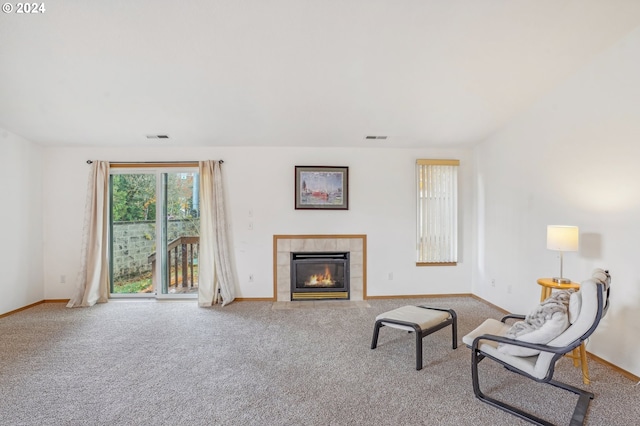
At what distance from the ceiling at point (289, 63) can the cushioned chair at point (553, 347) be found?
2044 millimetres

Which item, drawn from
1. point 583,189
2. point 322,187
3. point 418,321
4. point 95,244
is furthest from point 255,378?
point 95,244

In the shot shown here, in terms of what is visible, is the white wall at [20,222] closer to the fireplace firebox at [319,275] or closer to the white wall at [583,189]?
the fireplace firebox at [319,275]

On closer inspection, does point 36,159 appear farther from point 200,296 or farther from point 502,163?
point 502,163

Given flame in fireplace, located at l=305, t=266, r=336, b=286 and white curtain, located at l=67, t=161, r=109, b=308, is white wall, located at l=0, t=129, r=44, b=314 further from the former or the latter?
flame in fireplace, located at l=305, t=266, r=336, b=286

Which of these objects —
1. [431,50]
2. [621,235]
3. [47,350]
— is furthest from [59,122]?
[621,235]

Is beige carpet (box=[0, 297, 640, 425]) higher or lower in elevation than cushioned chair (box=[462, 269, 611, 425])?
lower

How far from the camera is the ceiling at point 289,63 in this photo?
243 cm

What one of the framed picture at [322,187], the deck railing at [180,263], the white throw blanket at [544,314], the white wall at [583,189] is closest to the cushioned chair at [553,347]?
the white throw blanket at [544,314]

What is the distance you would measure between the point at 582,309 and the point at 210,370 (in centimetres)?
282

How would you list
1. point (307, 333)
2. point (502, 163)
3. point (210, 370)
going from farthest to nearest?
point (502, 163), point (307, 333), point (210, 370)

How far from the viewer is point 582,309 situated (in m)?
1.98

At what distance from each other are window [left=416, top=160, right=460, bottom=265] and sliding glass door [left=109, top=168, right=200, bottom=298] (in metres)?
3.56

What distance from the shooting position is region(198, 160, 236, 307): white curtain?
4.68 meters

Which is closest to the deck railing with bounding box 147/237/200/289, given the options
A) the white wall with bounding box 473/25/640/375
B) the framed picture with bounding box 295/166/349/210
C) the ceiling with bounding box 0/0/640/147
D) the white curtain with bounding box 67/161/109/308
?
the white curtain with bounding box 67/161/109/308
